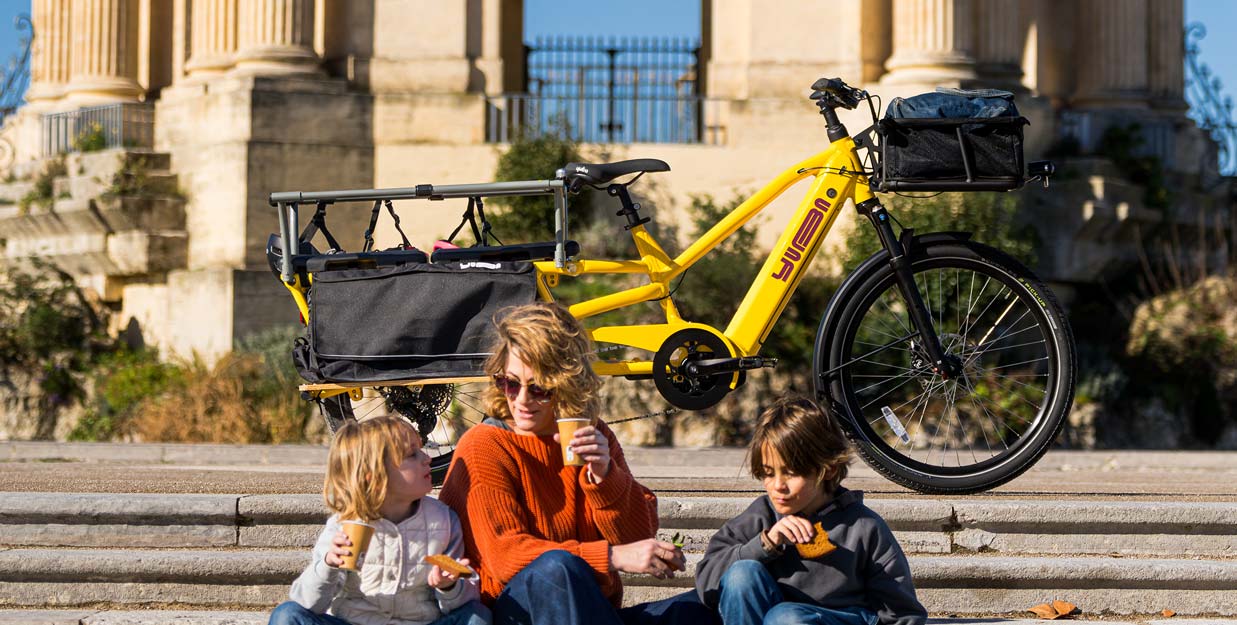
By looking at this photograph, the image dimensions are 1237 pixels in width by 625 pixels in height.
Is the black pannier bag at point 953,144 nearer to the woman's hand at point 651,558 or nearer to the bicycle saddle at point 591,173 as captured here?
the bicycle saddle at point 591,173

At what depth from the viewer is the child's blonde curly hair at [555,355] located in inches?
148

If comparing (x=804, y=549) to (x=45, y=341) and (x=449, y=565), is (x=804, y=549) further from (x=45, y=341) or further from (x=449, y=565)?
(x=45, y=341)

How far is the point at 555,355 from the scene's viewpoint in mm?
3781

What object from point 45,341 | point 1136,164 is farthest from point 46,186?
point 1136,164

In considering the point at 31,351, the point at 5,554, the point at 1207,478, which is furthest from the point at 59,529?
the point at 31,351

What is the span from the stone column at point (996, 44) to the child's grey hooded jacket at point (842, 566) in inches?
488

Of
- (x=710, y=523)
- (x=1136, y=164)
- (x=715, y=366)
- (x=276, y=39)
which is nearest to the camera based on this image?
(x=710, y=523)

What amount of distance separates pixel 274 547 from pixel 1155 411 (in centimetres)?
1135

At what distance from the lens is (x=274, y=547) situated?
515 centimetres

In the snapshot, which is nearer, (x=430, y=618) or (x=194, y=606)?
(x=430, y=618)

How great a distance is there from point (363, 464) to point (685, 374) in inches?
76.0

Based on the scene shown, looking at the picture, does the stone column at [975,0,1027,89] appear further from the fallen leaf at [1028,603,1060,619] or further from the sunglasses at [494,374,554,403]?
the sunglasses at [494,374,554,403]

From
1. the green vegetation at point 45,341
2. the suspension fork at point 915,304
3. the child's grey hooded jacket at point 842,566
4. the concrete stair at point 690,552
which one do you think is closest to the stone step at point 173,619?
the concrete stair at point 690,552

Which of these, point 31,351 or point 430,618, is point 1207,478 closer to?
point 430,618
